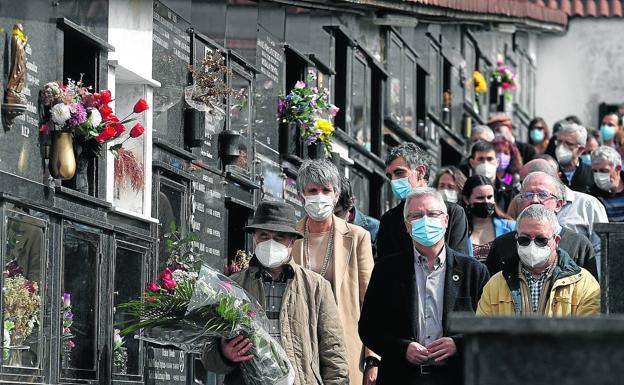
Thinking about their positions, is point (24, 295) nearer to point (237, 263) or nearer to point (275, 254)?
point (275, 254)

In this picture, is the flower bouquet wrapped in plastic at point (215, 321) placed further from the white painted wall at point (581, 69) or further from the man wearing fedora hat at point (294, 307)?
the white painted wall at point (581, 69)

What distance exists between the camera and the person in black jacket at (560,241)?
11.1m

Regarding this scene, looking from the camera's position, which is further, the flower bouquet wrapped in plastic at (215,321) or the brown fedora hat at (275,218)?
the brown fedora hat at (275,218)

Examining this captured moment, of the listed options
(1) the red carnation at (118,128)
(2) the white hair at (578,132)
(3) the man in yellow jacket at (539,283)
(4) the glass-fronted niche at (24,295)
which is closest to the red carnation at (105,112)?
(1) the red carnation at (118,128)

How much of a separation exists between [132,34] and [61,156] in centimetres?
239

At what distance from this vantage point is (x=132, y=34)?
47.4 ft

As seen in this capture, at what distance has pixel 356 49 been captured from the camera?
76.1 ft

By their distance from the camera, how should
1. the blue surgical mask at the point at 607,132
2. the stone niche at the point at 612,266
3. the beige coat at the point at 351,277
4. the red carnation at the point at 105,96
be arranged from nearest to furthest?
1. the stone niche at the point at 612,266
2. the beige coat at the point at 351,277
3. the red carnation at the point at 105,96
4. the blue surgical mask at the point at 607,132

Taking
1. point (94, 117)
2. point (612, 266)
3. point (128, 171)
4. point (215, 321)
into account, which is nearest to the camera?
point (612, 266)

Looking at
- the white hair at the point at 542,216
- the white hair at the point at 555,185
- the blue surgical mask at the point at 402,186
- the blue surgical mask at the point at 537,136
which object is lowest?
the white hair at the point at 542,216

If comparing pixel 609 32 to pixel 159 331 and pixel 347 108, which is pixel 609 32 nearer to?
pixel 347 108

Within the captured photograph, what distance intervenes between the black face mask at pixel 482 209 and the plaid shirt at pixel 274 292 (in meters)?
3.56

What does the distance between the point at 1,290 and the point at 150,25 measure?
4.07 m

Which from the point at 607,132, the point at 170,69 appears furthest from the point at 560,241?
the point at 607,132
